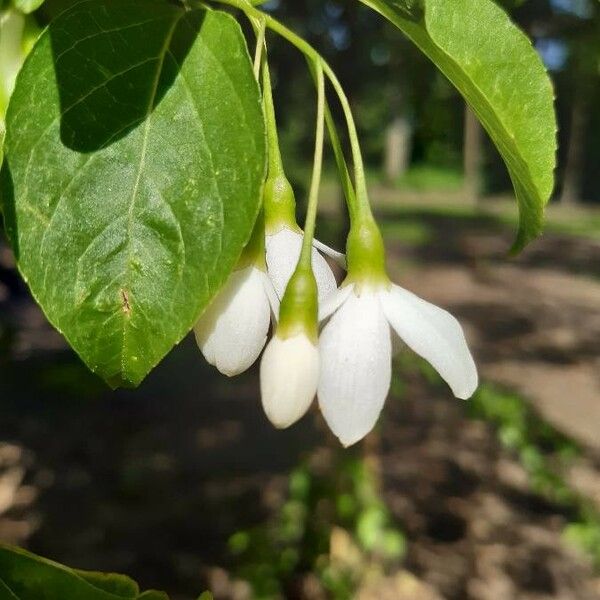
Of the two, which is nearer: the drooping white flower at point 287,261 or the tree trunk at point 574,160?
the drooping white flower at point 287,261

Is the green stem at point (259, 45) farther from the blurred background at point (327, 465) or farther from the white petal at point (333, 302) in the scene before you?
the blurred background at point (327, 465)

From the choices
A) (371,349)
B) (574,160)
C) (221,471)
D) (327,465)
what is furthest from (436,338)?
(574,160)

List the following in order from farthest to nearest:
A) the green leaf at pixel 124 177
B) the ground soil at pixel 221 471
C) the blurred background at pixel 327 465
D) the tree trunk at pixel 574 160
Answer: the tree trunk at pixel 574 160 → the ground soil at pixel 221 471 → the blurred background at pixel 327 465 → the green leaf at pixel 124 177

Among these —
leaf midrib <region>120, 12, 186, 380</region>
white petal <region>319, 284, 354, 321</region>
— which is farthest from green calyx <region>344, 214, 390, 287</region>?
leaf midrib <region>120, 12, 186, 380</region>

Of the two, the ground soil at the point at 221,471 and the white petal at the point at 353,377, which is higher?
the white petal at the point at 353,377

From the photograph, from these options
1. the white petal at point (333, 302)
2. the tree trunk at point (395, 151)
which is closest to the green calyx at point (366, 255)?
the white petal at point (333, 302)

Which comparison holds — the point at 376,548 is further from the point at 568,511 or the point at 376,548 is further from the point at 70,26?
the point at 70,26

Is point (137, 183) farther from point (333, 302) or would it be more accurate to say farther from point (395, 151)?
point (395, 151)

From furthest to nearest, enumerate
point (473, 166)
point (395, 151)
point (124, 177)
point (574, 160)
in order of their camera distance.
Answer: point (395, 151) → point (473, 166) → point (574, 160) → point (124, 177)
